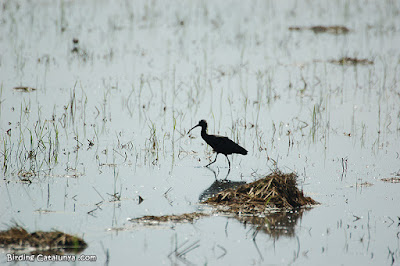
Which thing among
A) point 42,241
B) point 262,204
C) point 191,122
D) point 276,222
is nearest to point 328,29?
point 191,122

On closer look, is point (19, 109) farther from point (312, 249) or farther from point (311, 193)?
point (312, 249)

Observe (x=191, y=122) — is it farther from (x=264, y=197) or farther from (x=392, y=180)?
(x=264, y=197)

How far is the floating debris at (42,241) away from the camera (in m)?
6.21

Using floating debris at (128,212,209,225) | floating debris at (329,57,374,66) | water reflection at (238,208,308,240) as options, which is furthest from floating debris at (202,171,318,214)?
floating debris at (329,57,374,66)

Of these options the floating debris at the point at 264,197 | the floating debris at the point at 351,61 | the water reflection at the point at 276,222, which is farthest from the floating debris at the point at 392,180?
→ the floating debris at the point at 351,61

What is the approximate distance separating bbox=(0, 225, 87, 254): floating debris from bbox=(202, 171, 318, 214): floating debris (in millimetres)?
2007

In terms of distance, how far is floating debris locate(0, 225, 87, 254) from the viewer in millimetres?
6215

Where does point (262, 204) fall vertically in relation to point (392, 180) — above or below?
below

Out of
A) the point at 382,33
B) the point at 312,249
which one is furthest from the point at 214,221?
the point at 382,33

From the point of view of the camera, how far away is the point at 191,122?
12328 millimetres

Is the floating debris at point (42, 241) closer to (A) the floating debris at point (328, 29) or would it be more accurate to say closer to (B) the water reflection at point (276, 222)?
(B) the water reflection at point (276, 222)

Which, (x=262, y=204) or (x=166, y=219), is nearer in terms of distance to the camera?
(x=166, y=219)

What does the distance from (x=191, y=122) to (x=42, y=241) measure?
632 centimetres

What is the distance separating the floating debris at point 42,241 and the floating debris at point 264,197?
201cm
